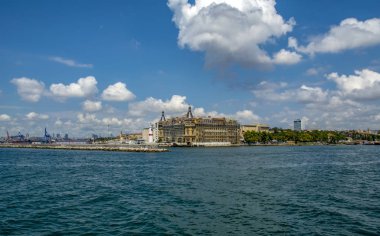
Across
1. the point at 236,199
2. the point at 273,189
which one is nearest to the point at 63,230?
the point at 236,199

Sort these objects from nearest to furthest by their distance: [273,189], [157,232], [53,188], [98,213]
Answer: [157,232] < [98,213] < [273,189] < [53,188]

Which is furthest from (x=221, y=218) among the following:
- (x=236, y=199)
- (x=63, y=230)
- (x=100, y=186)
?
(x=100, y=186)

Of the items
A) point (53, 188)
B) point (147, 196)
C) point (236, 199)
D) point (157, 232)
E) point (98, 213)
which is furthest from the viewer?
point (53, 188)

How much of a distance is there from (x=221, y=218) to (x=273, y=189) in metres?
13.4

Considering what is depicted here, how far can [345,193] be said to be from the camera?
3425 cm

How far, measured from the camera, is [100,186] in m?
40.2

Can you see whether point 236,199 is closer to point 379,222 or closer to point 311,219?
point 311,219

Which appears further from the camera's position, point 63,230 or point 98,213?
point 98,213

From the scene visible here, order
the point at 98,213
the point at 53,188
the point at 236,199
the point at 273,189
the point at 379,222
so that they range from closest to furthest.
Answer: the point at 379,222
the point at 98,213
the point at 236,199
the point at 273,189
the point at 53,188

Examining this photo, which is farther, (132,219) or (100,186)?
(100,186)

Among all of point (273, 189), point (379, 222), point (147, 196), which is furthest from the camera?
point (273, 189)

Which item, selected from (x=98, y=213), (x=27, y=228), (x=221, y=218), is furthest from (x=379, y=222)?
(x=27, y=228)

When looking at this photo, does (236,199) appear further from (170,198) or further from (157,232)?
(157,232)

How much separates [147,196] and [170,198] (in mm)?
2517
